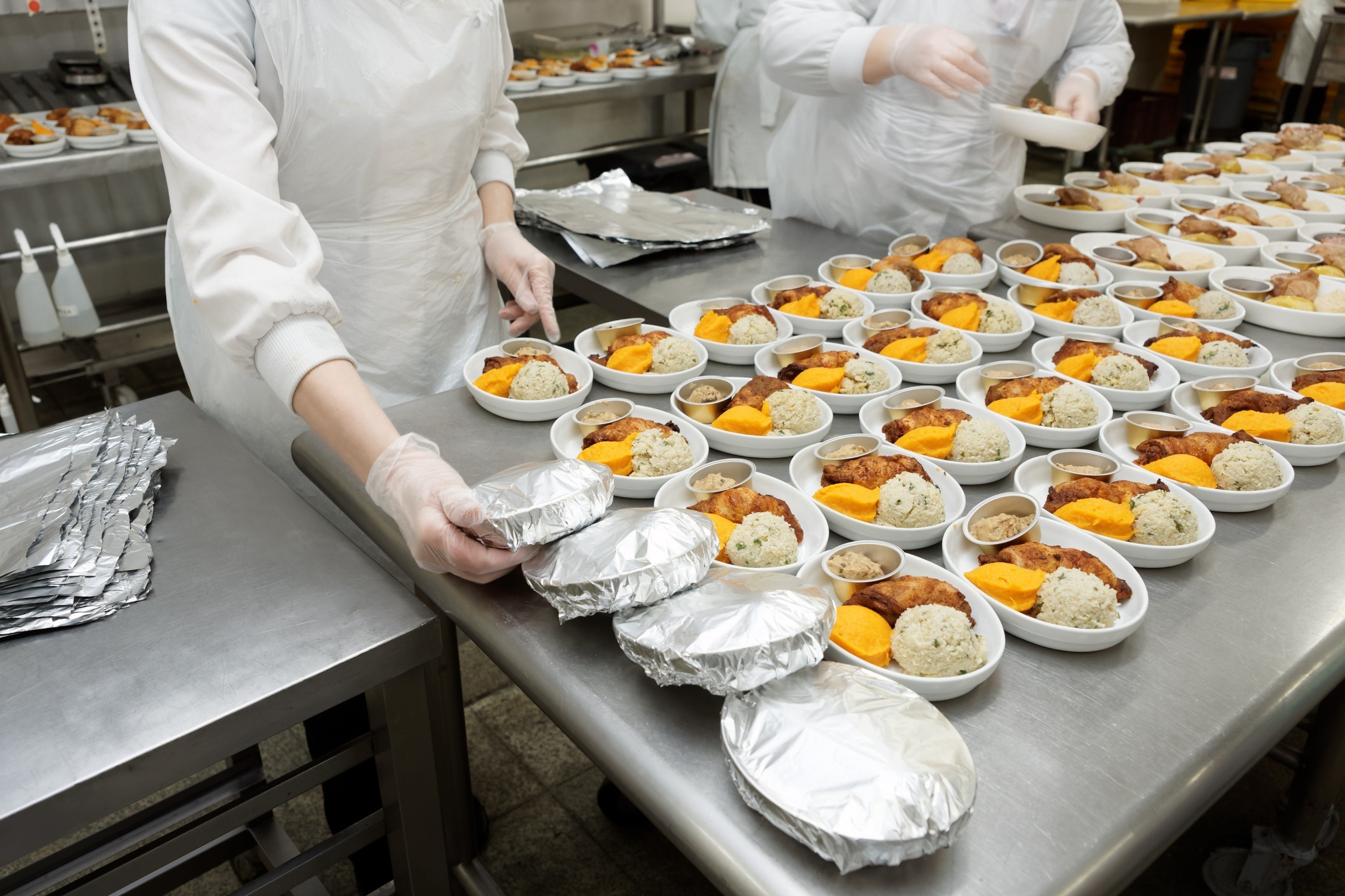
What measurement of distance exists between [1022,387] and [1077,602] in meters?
0.58

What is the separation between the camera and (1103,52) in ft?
8.05

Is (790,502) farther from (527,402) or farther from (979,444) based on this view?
(527,402)

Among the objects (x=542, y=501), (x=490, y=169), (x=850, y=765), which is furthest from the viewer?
(x=490, y=169)

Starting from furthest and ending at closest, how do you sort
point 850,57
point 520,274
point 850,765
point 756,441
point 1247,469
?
point 850,57, point 520,274, point 756,441, point 1247,469, point 850,765

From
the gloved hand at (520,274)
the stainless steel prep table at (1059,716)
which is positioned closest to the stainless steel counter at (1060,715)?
the stainless steel prep table at (1059,716)

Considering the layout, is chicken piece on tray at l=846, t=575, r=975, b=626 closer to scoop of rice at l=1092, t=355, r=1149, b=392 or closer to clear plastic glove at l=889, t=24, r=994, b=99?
scoop of rice at l=1092, t=355, r=1149, b=392

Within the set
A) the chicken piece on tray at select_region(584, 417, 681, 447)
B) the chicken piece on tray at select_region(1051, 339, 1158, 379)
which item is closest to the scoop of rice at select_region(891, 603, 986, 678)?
the chicken piece on tray at select_region(584, 417, 681, 447)

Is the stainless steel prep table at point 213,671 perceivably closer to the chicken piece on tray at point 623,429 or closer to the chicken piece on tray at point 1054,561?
the chicken piece on tray at point 623,429

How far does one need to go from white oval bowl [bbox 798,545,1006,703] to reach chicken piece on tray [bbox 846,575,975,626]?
0.01 m

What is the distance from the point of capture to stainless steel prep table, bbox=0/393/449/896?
0.91 m

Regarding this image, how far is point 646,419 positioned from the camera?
1.41 metres

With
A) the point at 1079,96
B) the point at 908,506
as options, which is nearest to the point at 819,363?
the point at 908,506

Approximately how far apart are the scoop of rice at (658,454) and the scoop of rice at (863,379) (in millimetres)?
355

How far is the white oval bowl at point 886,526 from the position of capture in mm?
1175
